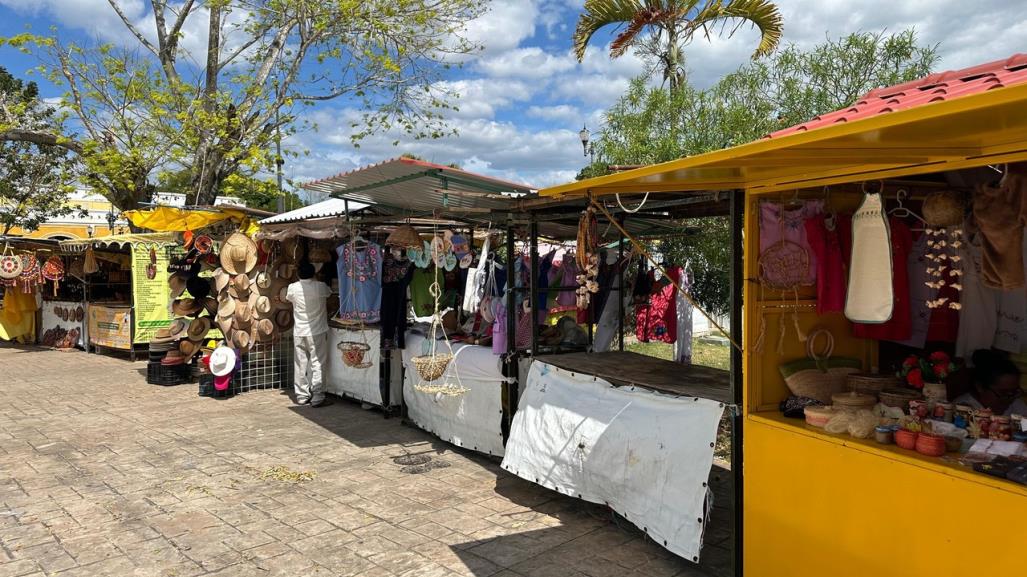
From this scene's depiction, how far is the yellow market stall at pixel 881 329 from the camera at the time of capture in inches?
107

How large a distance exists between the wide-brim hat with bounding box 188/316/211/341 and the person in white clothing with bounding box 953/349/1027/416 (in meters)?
11.0

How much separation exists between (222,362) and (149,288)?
4.64 metres

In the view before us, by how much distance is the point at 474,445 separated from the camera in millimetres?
6727

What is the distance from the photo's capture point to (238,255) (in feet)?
31.4

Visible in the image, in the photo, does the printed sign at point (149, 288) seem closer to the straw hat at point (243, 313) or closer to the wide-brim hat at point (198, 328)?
the wide-brim hat at point (198, 328)

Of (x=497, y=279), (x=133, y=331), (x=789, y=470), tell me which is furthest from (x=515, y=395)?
(x=133, y=331)

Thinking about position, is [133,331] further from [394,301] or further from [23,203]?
[23,203]

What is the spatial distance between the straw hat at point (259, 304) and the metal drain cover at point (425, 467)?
4.62m

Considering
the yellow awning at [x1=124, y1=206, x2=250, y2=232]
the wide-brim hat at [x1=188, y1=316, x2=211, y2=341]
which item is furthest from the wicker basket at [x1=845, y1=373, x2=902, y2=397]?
the wide-brim hat at [x1=188, y1=316, x2=211, y2=341]

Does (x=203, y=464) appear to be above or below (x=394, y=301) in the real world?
below

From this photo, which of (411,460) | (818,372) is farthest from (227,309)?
(818,372)

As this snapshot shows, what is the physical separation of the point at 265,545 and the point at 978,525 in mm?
4406

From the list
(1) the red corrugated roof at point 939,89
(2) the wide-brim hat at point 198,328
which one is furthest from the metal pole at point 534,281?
(2) the wide-brim hat at point 198,328

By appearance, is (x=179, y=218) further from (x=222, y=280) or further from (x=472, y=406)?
(x=472, y=406)
